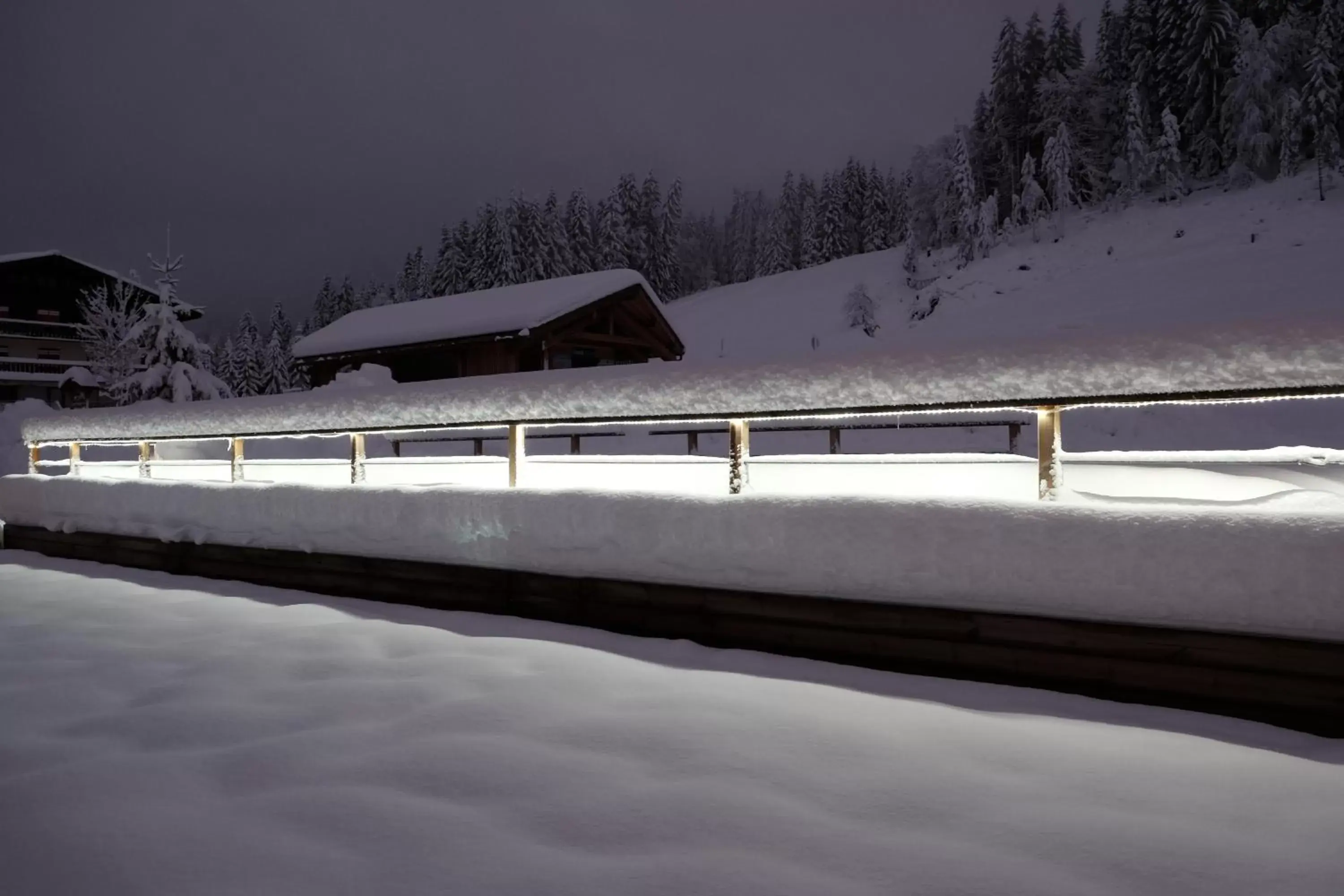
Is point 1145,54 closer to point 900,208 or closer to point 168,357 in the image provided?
point 900,208

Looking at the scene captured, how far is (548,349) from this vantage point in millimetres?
24438

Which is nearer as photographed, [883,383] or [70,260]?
[883,383]

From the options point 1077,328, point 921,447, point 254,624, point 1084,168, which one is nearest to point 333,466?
point 254,624

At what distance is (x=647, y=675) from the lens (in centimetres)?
443

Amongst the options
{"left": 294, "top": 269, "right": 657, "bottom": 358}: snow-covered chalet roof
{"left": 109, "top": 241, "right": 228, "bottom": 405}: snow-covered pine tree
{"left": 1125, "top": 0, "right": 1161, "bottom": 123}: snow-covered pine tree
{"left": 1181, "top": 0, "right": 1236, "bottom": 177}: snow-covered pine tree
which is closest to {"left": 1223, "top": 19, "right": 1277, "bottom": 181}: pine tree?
{"left": 1181, "top": 0, "right": 1236, "bottom": 177}: snow-covered pine tree

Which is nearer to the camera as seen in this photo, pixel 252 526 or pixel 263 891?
pixel 263 891

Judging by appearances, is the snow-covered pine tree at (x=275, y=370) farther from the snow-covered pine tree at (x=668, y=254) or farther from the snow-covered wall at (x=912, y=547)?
the snow-covered wall at (x=912, y=547)

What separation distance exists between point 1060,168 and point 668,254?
37722 mm

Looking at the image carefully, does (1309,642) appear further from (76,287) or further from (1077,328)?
(76,287)

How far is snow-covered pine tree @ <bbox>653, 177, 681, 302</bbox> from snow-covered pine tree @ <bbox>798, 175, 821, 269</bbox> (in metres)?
12.3

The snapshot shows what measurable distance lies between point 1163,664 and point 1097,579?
462 mm

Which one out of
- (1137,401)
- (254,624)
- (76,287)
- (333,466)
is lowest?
(254,624)

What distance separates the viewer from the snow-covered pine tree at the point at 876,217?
72875 millimetres

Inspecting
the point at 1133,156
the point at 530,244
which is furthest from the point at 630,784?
the point at 530,244
